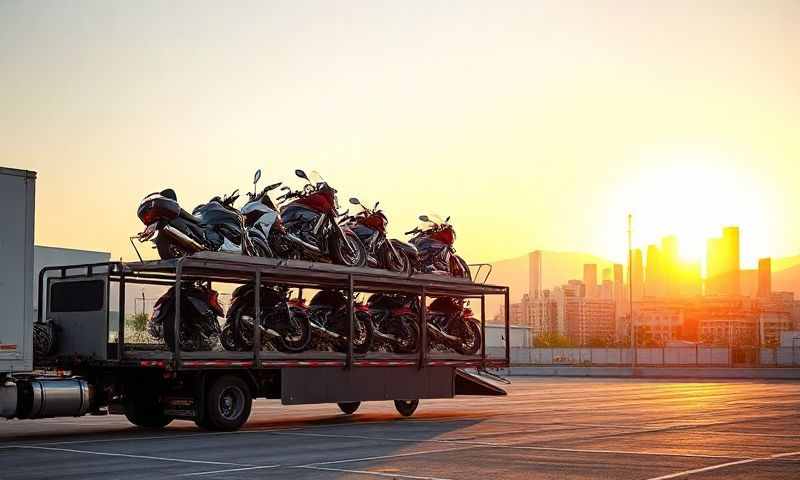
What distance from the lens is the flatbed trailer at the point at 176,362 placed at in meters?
19.2

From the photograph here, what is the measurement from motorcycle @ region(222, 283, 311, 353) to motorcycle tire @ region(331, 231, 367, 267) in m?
1.26

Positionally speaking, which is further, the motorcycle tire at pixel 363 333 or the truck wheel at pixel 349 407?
the truck wheel at pixel 349 407

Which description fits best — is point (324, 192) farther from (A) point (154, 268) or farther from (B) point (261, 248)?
(A) point (154, 268)

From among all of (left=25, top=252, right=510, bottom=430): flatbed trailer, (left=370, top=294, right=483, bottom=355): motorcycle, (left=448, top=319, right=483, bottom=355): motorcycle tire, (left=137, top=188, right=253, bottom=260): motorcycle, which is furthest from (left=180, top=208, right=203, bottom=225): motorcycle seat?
(left=448, top=319, right=483, bottom=355): motorcycle tire

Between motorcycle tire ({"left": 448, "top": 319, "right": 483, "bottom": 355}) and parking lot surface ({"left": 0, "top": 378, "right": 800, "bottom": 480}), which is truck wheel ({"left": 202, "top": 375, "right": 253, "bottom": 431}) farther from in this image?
motorcycle tire ({"left": 448, "top": 319, "right": 483, "bottom": 355})

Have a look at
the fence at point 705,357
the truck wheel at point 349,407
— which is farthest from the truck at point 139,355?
the fence at point 705,357

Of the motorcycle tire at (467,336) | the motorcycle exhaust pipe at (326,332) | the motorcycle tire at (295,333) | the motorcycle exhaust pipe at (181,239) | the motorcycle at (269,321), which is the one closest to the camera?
the motorcycle exhaust pipe at (181,239)

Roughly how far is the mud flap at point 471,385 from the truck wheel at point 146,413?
292 inches

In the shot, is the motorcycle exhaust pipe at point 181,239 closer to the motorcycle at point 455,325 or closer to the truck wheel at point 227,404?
the truck wheel at point 227,404

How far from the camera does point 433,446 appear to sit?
17328 millimetres

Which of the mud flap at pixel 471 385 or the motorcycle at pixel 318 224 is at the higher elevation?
the motorcycle at pixel 318 224

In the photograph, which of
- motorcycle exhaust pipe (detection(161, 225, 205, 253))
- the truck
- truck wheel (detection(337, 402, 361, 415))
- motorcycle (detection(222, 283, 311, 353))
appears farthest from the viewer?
truck wheel (detection(337, 402, 361, 415))

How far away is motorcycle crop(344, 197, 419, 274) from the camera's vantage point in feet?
79.6

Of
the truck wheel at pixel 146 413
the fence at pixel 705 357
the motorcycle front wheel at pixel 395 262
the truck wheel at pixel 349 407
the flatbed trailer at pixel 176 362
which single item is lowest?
the fence at pixel 705 357
